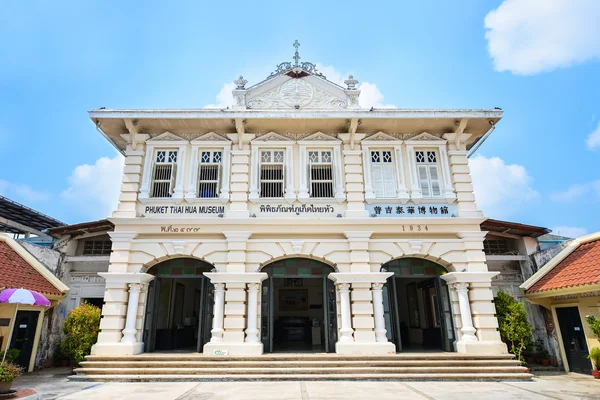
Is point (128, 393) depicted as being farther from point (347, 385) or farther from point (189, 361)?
point (347, 385)

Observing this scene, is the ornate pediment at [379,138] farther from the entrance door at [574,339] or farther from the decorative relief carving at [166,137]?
the entrance door at [574,339]

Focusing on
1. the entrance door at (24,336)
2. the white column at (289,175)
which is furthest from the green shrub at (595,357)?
the entrance door at (24,336)

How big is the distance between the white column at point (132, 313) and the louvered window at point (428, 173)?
347 inches

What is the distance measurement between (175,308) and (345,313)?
688 cm

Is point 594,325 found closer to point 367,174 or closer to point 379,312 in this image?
point 379,312

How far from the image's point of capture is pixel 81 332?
10.1 meters

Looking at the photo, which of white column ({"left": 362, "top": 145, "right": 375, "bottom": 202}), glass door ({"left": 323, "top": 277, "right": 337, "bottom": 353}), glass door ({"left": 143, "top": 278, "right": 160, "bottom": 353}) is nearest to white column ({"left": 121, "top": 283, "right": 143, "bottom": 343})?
glass door ({"left": 143, "top": 278, "right": 160, "bottom": 353})

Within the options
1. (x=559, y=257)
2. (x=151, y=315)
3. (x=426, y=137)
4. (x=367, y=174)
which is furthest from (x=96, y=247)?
(x=559, y=257)

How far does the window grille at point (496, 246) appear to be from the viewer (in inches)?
500

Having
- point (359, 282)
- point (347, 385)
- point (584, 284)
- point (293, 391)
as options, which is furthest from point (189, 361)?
point (584, 284)

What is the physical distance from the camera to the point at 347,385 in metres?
8.12

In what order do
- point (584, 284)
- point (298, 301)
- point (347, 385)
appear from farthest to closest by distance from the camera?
point (298, 301) < point (584, 284) < point (347, 385)

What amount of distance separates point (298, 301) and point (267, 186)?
7197 mm

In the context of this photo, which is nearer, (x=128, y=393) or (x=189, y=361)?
(x=128, y=393)
